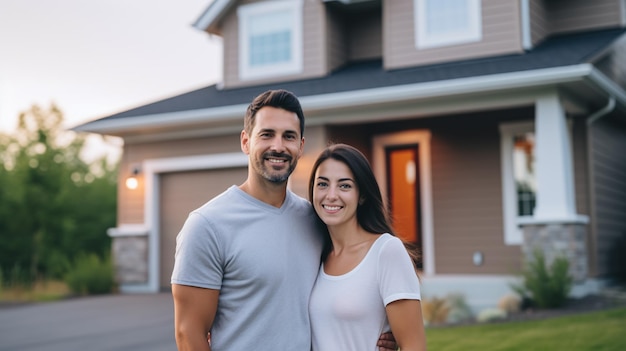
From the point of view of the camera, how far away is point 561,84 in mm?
8453

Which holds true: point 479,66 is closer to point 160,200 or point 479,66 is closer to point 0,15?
point 160,200

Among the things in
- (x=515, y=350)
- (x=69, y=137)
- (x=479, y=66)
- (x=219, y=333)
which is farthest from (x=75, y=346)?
(x=69, y=137)

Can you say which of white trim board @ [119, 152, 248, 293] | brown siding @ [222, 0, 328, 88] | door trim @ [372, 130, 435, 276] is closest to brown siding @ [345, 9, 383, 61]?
brown siding @ [222, 0, 328, 88]

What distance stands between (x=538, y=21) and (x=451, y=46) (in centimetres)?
141

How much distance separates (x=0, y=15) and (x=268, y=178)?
1582 cm

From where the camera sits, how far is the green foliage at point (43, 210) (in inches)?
633

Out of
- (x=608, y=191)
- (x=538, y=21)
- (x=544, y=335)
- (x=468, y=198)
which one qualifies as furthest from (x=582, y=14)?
(x=544, y=335)

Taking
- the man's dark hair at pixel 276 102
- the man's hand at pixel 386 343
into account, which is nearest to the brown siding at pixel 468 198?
the man's hand at pixel 386 343

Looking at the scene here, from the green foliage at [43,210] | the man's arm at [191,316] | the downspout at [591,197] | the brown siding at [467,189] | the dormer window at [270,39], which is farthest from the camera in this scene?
the green foliage at [43,210]

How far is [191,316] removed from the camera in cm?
251

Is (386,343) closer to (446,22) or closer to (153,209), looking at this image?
(446,22)

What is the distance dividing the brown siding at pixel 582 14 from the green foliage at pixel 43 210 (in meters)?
9.69

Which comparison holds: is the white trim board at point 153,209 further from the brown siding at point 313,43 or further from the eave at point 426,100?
the brown siding at point 313,43

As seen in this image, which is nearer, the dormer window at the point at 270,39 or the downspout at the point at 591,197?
the downspout at the point at 591,197
